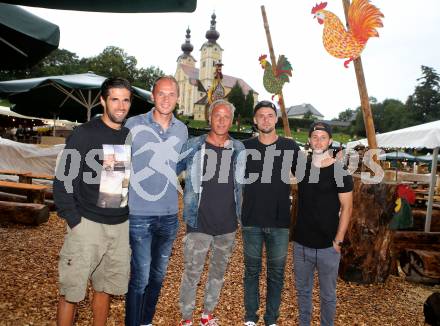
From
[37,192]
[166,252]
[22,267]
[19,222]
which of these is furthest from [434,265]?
[37,192]

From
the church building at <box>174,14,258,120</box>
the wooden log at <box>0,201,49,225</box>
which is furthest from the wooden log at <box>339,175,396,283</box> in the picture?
the church building at <box>174,14,258,120</box>

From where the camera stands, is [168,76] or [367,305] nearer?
[168,76]

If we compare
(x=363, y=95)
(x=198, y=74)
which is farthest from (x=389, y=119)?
(x=363, y=95)

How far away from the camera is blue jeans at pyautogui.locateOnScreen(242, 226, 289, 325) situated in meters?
3.20

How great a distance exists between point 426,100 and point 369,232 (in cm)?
7748

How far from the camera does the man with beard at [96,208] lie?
244 centimetres

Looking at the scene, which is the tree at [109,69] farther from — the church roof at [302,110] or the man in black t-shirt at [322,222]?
the church roof at [302,110]

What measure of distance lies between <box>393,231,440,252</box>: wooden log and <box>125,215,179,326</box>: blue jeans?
4691mm

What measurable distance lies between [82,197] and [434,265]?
5.33 metres

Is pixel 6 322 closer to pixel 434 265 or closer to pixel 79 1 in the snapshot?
pixel 79 1

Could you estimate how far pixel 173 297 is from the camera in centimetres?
386

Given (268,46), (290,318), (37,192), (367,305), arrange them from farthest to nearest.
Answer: (37,192), (268,46), (367,305), (290,318)

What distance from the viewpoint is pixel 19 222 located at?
249 inches

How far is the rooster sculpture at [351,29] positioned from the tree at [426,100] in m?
73.6
